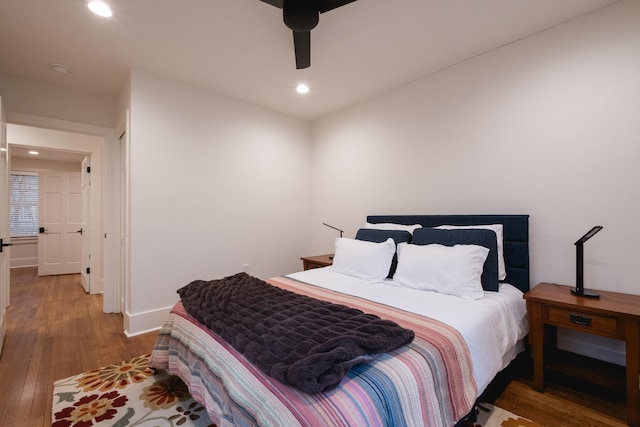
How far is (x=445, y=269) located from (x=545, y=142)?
1.33 m

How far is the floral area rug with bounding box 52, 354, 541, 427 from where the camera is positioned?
5.28 ft

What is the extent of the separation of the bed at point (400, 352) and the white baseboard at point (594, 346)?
450 millimetres

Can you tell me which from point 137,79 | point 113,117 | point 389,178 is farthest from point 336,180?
point 113,117

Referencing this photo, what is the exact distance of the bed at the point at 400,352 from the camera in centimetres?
97

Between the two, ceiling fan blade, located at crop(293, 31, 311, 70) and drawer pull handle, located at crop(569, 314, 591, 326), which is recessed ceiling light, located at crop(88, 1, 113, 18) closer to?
ceiling fan blade, located at crop(293, 31, 311, 70)

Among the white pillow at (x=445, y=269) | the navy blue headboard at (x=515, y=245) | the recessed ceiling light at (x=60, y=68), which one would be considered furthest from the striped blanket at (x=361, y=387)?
the recessed ceiling light at (x=60, y=68)

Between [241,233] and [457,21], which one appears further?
[241,233]

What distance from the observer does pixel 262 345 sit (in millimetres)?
1216

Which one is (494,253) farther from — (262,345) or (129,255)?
(129,255)

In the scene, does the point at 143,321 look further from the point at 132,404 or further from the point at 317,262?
the point at 317,262

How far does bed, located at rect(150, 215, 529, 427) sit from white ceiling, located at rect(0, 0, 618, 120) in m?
1.52

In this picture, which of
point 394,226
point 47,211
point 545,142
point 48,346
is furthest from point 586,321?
point 47,211

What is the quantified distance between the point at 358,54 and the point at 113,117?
303cm

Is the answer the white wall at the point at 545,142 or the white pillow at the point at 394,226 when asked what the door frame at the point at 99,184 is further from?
the white wall at the point at 545,142
